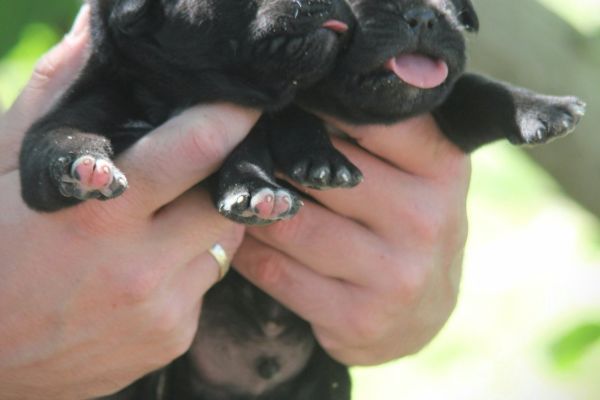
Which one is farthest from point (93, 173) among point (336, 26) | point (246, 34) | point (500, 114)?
point (500, 114)

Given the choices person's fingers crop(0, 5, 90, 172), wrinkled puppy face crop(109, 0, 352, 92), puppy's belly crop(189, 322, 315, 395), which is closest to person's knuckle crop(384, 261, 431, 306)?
puppy's belly crop(189, 322, 315, 395)

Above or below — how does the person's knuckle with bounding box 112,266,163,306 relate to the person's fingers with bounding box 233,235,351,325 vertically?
above

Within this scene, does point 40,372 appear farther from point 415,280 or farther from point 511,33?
point 511,33

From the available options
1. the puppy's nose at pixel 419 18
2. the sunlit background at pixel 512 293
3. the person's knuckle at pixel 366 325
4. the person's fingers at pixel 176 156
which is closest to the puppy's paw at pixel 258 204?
the person's fingers at pixel 176 156

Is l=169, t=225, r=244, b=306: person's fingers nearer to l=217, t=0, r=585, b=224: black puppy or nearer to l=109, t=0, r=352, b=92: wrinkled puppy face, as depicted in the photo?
l=217, t=0, r=585, b=224: black puppy

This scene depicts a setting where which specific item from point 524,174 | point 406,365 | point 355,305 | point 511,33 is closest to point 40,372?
point 355,305

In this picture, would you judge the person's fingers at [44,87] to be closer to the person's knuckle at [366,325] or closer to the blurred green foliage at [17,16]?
the blurred green foliage at [17,16]
